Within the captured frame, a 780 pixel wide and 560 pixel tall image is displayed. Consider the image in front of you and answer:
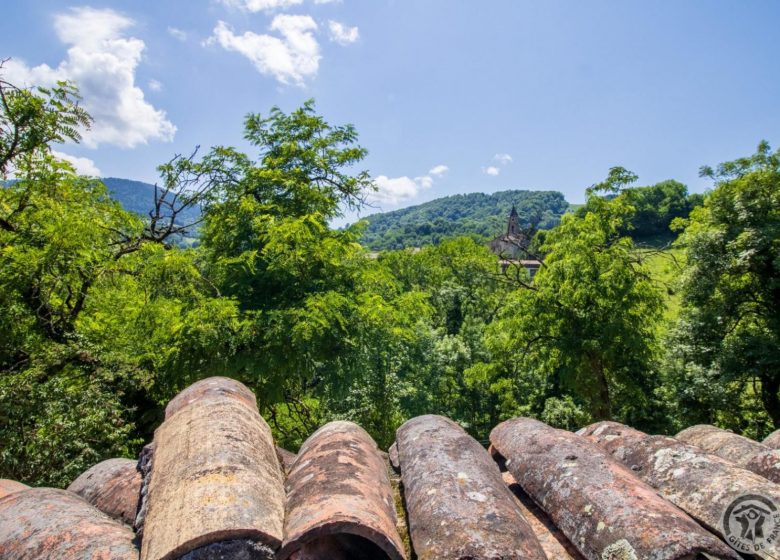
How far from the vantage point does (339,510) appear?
2.26 metres

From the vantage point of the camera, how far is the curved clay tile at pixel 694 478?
2.65 meters

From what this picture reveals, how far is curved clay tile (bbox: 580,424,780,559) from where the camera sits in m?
2.65

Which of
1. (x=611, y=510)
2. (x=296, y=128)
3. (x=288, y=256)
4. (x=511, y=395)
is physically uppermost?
(x=296, y=128)

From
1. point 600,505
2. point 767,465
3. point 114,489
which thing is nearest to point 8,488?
point 114,489

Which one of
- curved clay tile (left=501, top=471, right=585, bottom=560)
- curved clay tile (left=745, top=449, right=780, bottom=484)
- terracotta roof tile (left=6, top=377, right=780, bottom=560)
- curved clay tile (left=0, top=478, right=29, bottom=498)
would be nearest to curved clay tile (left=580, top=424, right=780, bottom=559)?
terracotta roof tile (left=6, top=377, right=780, bottom=560)

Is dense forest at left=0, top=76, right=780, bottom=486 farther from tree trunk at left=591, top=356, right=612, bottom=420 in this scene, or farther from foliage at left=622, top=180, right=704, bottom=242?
foliage at left=622, top=180, right=704, bottom=242

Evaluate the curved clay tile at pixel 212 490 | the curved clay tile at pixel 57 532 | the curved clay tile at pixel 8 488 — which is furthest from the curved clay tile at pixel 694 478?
the curved clay tile at pixel 8 488

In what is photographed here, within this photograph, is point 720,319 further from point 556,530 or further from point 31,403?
point 31,403

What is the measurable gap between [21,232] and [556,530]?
11364 mm

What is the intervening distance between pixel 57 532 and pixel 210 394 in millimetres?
1182

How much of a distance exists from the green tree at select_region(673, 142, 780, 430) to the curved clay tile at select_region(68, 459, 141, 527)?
16.3m

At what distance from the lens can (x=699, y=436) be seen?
196 inches

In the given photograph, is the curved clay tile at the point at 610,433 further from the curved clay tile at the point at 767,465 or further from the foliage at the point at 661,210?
the foliage at the point at 661,210

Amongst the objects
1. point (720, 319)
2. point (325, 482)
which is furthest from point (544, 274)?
point (325, 482)
